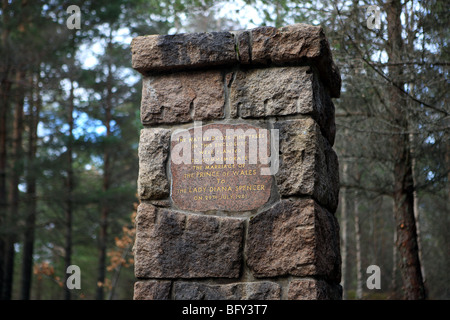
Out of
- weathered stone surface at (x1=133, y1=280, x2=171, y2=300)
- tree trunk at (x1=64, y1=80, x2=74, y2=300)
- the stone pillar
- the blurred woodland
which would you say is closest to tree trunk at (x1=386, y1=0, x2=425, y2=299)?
the blurred woodland

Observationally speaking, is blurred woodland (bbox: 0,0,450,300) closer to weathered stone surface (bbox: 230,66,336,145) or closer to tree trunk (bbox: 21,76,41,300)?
tree trunk (bbox: 21,76,41,300)

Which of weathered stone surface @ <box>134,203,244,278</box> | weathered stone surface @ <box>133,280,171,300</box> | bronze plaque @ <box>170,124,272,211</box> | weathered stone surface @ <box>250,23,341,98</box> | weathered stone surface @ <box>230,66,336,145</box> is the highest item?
weathered stone surface @ <box>250,23,341,98</box>

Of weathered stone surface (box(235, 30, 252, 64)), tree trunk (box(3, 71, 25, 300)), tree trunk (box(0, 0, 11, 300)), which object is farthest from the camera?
tree trunk (box(3, 71, 25, 300))

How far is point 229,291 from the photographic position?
3479 mm

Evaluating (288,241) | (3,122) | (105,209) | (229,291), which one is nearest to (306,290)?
(288,241)

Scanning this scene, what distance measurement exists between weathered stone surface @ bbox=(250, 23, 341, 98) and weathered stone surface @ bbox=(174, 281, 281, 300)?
151 centimetres

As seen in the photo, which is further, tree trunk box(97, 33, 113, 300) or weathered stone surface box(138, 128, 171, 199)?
tree trunk box(97, 33, 113, 300)

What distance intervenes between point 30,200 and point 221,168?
11252 mm

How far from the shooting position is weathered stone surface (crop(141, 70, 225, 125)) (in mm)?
3771

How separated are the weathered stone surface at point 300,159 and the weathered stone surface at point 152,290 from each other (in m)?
1.00

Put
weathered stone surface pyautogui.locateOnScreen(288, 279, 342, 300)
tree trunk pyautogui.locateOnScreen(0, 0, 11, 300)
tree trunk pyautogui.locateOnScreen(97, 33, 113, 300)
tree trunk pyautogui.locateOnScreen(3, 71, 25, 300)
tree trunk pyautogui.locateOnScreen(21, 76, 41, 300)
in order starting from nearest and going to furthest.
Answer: weathered stone surface pyautogui.locateOnScreen(288, 279, 342, 300) → tree trunk pyautogui.locateOnScreen(0, 0, 11, 300) → tree trunk pyautogui.locateOnScreen(3, 71, 25, 300) → tree trunk pyautogui.locateOnScreen(21, 76, 41, 300) → tree trunk pyautogui.locateOnScreen(97, 33, 113, 300)

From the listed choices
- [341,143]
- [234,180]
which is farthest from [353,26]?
[234,180]

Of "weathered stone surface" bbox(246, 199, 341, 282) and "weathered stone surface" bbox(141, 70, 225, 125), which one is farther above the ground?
"weathered stone surface" bbox(141, 70, 225, 125)

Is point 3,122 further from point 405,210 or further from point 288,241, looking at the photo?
point 288,241
